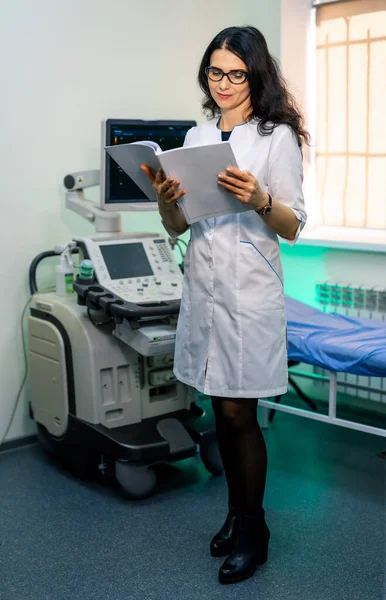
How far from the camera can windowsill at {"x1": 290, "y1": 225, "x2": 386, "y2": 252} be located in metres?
3.45

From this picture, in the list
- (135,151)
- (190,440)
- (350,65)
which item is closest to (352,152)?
(350,65)

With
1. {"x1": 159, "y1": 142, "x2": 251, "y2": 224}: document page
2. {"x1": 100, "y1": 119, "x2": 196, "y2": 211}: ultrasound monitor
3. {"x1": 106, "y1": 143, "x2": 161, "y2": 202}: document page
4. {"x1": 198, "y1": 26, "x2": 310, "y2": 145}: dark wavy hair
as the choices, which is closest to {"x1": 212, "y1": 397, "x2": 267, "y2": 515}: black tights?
{"x1": 159, "y1": 142, "x2": 251, "y2": 224}: document page

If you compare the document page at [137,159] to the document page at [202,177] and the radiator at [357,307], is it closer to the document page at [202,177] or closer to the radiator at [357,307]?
the document page at [202,177]

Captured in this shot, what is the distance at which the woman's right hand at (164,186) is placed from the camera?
1.94 m

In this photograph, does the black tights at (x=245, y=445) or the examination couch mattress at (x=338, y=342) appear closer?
the black tights at (x=245, y=445)

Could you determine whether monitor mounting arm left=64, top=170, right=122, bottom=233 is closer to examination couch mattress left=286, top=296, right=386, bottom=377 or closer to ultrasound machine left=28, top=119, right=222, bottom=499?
ultrasound machine left=28, top=119, right=222, bottom=499

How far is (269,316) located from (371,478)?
44.0 inches

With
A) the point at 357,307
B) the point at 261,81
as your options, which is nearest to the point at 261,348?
the point at 261,81

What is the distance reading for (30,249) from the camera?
3186 mm

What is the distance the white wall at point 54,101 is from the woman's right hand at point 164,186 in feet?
4.05

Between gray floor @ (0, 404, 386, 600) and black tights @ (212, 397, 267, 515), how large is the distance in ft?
0.88

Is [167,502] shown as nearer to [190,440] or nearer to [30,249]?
[190,440]

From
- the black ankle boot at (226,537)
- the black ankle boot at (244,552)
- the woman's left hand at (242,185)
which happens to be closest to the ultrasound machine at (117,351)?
the black ankle boot at (226,537)

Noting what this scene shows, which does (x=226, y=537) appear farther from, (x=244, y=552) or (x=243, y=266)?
(x=243, y=266)
